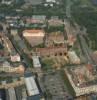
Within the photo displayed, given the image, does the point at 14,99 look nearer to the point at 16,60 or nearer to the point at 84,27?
the point at 16,60

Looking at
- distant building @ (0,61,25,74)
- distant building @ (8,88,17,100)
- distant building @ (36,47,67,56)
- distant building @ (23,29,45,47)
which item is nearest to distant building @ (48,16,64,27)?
distant building @ (23,29,45,47)

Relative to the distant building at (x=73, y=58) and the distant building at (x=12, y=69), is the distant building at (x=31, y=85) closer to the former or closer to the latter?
the distant building at (x=12, y=69)

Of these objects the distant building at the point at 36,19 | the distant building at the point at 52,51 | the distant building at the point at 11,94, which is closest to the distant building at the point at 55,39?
the distant building at the point at 52,51

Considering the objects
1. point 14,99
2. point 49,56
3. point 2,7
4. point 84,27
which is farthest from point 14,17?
point 14,99

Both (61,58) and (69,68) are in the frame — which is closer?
(69,68)

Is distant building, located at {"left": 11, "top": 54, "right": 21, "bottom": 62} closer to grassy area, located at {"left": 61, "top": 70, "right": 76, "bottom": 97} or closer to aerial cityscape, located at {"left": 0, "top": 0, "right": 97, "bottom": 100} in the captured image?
aerial cityscape, located at {"left": 0, "top": 0, "right": 97, "bottom": 100}

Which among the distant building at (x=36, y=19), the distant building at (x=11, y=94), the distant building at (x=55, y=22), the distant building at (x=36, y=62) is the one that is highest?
the distant building at (x=36, y=19)

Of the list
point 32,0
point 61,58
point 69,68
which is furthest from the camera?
point 32,0

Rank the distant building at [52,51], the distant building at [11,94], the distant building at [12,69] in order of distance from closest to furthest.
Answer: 1. the distant building at [11,94]
2. the distant building at [12,69]
3. the distant building at [52,51]
